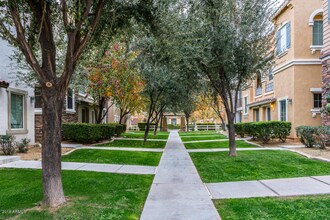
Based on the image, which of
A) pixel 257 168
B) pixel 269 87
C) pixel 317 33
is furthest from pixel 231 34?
pixel 269 87

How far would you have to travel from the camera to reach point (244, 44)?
10.8 m

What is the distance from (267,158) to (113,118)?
31844 millimetres

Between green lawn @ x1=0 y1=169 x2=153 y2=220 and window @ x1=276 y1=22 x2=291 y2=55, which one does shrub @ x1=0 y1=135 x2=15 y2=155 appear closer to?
green lawn @ x1=0 y1=169 x2=153 y2=220

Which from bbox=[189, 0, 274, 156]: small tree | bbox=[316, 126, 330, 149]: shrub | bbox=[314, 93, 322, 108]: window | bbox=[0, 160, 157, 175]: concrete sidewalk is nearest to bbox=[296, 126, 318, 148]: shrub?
bbox=[316, 126, 330, 149]: shrub

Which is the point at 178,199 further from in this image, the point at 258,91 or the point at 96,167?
the point at 258,91

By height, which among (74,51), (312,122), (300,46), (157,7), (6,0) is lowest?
(312,122)

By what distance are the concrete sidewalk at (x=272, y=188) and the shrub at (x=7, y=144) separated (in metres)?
8.39

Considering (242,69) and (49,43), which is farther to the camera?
(242,69)

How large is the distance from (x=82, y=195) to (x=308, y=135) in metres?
11.7

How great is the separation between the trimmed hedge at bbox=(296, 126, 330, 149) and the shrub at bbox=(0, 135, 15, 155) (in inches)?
515

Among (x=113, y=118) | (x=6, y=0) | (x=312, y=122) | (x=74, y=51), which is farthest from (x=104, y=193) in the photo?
(x=113, y=118)

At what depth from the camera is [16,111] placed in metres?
13.9

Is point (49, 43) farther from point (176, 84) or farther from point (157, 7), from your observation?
point (176, 84)

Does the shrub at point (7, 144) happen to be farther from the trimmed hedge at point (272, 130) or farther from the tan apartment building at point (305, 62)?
the tan apartment building at point (305, 62)
